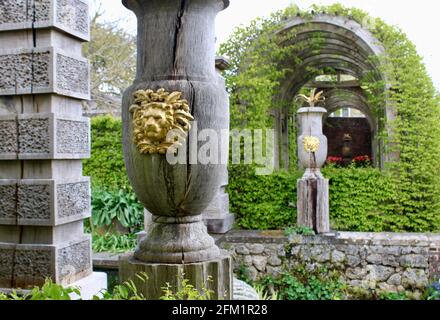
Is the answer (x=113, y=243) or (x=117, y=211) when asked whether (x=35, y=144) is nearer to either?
(x=113, y=243)

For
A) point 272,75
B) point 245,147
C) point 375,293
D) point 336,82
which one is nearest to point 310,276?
point 375,293

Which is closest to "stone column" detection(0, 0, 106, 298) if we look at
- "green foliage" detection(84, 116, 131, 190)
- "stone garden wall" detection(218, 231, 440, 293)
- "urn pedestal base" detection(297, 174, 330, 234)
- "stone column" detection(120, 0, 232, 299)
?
"stone column" detection(120, 0, 232, 299)

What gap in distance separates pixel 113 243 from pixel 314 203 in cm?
322

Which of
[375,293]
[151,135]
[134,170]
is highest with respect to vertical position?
[151,135]

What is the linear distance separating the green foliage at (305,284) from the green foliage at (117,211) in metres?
2.29

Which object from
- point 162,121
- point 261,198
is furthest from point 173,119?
point 261,198

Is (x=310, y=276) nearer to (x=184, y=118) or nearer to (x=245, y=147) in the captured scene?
(x=245, y=147)

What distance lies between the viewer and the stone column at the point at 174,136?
7.79 feet

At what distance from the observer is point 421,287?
6559 mm

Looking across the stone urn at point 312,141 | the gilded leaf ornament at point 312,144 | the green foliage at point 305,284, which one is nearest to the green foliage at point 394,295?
the green foliage at point 305,284

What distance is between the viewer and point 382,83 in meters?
8.17

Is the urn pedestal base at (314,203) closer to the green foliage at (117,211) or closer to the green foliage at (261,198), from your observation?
the green foliage at (261,198)

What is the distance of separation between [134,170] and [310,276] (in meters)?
5.05

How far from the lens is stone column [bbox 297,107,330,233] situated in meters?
7.23
